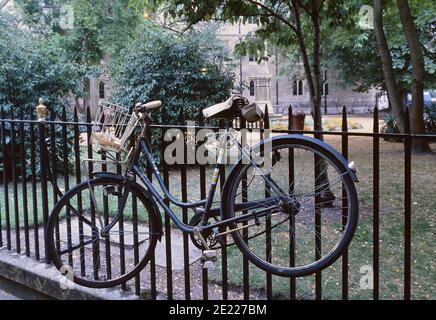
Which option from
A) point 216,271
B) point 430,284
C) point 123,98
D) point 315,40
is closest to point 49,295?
point 216,271

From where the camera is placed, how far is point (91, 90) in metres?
34.1

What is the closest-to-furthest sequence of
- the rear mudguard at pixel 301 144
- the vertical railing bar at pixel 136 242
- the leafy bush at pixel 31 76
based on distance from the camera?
the rear mudguard at pixel 301 144
the vertical railing bar at pixel 136 242
the leafy bush at pixel 31 76

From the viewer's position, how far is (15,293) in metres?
4.39

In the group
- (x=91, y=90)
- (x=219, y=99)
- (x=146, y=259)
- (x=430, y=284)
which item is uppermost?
(x=91, y=90)

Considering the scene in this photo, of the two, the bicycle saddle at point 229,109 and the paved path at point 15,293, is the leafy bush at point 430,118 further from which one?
the bicycle saddle at point 229,109

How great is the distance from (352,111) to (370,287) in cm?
4311

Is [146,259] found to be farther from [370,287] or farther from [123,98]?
[123,98]

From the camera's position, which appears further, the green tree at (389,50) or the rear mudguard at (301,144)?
the green tree at (389,50)

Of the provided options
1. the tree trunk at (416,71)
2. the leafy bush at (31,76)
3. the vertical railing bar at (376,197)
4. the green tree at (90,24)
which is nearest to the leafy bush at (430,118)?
the tree trunk at (416,71)

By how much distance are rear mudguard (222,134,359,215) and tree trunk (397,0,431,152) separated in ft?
33.4

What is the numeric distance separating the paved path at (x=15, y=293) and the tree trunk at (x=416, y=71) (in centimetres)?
1050

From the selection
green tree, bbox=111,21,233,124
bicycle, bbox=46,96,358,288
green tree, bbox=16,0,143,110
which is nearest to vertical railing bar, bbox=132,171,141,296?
bicycle, bbox=46,96,358,288

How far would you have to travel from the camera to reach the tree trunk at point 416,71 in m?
12.0

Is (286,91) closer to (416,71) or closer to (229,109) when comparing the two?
(416,71)
